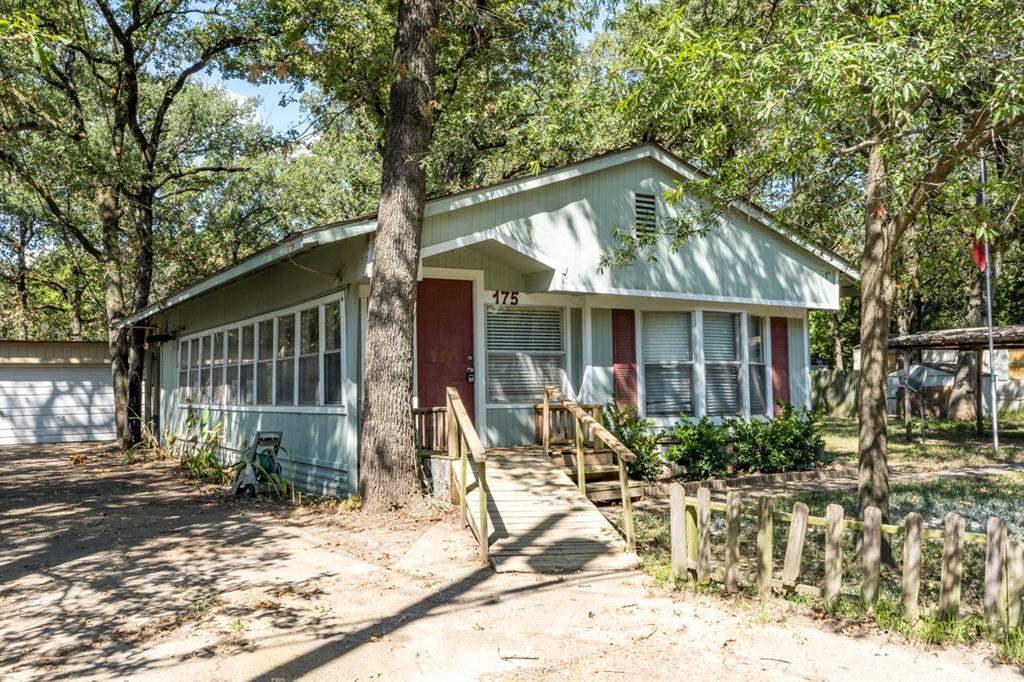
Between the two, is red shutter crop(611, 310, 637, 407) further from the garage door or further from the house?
the garage door

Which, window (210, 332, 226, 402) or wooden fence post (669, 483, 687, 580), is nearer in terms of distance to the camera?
wooden fence post (669, 483, 687, 580)

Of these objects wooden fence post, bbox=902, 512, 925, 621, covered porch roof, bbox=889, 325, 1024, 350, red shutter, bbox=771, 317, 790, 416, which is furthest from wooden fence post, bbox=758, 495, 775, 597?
covered porch roof, bbox=889, 325, 1024, 350

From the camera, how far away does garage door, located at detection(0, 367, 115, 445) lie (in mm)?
22172

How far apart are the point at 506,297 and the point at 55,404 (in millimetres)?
18072

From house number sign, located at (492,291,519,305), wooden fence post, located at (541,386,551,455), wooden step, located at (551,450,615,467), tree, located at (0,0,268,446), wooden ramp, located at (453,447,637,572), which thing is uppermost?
tree, located at (0,0,268,446)

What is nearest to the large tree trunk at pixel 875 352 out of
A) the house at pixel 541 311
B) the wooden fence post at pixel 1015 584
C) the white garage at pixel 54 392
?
the wooden fence post at pixel 1015 584

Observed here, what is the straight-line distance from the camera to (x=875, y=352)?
687 centimetres

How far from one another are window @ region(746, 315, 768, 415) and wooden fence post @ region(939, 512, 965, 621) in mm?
8142

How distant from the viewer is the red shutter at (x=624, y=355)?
1186cm

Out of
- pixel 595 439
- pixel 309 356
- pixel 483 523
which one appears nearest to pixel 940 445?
pixel 595 439

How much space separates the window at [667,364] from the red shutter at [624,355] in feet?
0.75

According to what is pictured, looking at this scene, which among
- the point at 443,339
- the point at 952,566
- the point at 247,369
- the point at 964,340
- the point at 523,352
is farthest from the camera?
the point at 964,340

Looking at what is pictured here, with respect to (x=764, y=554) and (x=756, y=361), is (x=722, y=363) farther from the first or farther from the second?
(x=764, y=554)

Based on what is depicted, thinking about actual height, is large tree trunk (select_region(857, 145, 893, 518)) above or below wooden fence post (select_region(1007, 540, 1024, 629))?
above
